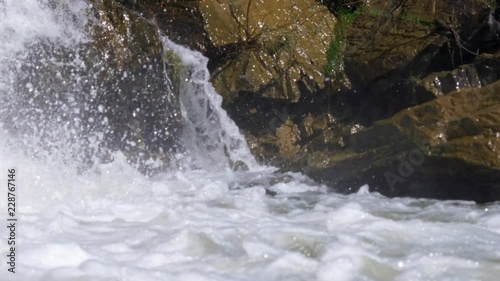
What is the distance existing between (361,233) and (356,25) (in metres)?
3.02

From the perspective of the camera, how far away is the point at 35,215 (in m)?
3.31

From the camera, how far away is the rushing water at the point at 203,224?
2.79 meters

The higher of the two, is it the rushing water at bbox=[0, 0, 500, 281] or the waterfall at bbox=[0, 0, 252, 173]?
the waterfall at bbox=[0, 0, 252, 173]

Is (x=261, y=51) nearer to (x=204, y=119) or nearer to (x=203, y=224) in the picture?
(x=204, y=119)

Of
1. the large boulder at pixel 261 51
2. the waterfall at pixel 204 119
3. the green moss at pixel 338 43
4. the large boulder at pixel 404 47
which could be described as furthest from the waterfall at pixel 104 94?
the large boulder at pixel 404 47

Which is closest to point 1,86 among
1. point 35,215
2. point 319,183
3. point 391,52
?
point 35,215

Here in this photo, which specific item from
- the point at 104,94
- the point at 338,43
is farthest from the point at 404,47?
the point at 104,94

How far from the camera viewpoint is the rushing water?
2.79 metres

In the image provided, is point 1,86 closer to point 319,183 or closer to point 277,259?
point 319,183
